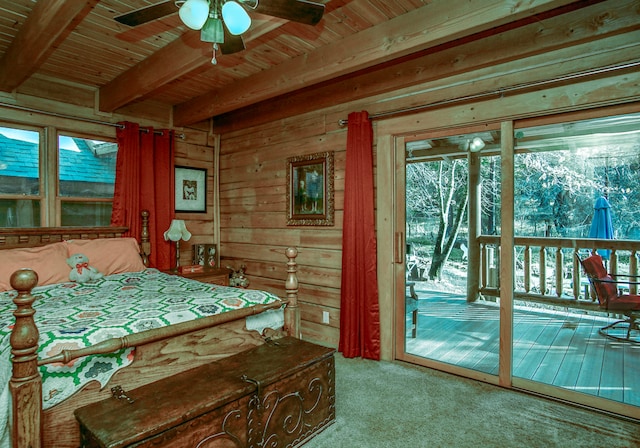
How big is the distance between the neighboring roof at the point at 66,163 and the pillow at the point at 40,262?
2.82ft

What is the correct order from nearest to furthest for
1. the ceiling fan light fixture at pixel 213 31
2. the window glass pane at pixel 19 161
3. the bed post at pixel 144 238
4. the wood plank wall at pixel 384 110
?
1. the ceiling fan light fixture at pixel 213 31
2. the wood plank wall at pixel 384 110
3. the window glass pane at pixel 19 161
4. the bed post at pixel 144 238

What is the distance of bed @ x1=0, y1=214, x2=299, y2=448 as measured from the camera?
1.45 metres

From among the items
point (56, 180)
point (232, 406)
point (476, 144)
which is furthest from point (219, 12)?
point (56, 180)

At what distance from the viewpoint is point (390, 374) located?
3.04 metres

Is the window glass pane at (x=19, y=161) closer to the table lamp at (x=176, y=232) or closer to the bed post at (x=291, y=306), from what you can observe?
the table lamp at (x=176, y=232)

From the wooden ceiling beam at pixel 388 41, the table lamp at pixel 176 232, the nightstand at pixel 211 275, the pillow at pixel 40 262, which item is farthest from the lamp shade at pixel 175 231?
the wooden ceiling beam at pixel 388 41

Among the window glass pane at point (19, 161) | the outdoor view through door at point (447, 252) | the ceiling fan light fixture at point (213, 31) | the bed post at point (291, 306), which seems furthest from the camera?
the window glass pane at point (19, 161)

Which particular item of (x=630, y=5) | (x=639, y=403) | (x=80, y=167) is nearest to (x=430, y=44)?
(x=630, y=5)

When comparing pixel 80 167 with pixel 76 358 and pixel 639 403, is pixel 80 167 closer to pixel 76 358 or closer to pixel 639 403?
pixel 76 358

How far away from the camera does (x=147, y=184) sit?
4078mm

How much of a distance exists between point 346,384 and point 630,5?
3.03m

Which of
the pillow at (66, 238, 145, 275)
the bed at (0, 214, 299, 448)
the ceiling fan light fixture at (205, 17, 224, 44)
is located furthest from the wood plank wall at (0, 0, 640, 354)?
the ceiling fan light fixture at (205, 17, 224, 44)

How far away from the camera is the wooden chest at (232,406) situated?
4.88 feet

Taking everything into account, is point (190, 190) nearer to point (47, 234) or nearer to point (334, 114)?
point (47, 234)
